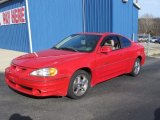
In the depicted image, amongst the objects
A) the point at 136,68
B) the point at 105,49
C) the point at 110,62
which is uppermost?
the point at 105,49

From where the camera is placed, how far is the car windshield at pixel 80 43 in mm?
6793

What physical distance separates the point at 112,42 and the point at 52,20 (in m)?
8.66

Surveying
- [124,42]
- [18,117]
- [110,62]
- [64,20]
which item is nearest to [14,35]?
[64,20]

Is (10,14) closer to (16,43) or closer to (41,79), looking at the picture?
(16,43)

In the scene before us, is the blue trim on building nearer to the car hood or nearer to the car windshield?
the car windshield

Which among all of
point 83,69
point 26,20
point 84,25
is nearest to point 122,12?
point 84,25

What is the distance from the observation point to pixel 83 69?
6.30 metres

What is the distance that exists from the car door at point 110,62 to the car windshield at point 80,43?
22cm

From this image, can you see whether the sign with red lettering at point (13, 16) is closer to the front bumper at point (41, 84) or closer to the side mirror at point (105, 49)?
the side mirror at point (105, 49)

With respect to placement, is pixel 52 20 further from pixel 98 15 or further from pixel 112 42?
pixel 112 42

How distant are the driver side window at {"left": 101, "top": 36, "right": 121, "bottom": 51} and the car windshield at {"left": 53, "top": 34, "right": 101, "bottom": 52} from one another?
0.23 meters

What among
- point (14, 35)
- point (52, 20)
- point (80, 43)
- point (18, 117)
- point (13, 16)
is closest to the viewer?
point (18, 117)

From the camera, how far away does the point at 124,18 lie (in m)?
16.7

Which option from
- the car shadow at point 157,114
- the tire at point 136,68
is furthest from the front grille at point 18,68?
the tire at point 136,68
